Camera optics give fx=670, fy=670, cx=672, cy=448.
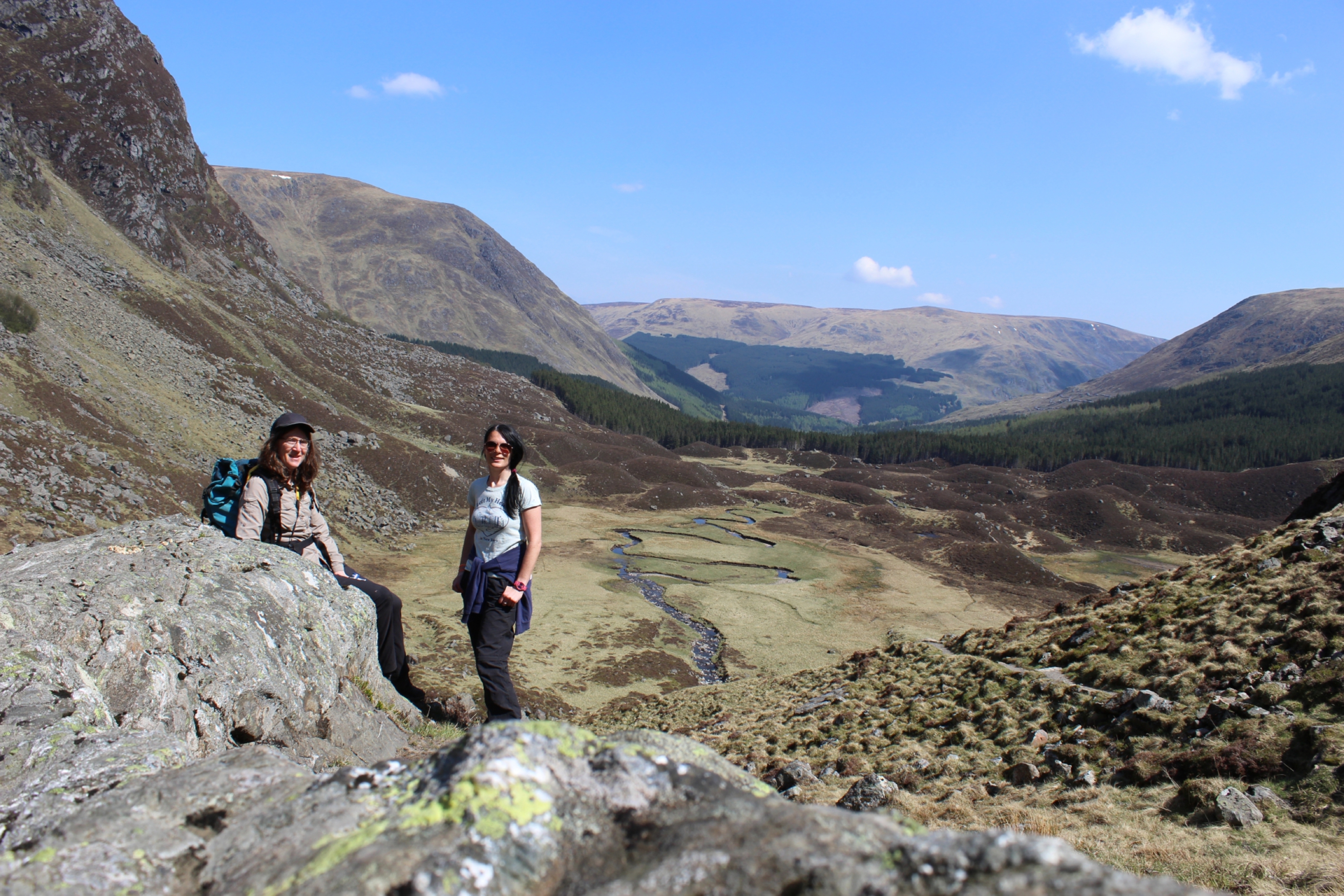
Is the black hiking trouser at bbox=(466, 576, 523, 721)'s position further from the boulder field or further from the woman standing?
the boulder field

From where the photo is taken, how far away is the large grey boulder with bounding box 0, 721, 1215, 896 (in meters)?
3.39

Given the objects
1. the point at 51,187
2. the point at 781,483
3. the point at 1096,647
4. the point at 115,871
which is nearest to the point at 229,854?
the point at 115,871

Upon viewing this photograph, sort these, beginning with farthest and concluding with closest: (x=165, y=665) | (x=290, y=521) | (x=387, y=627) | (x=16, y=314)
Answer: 1. (x=16, y=314)
2. (x=387, y=627)
3. (x=290, y=521)
4. (x=165, y=665)

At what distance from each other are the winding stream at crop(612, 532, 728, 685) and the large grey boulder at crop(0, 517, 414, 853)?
2649cm

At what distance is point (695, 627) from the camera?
5081 cm

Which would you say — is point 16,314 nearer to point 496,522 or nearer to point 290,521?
point 290,521

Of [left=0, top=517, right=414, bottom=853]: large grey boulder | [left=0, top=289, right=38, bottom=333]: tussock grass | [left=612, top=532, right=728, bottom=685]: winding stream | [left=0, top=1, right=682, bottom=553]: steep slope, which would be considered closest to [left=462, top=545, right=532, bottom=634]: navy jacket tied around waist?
[left=0, top=517, right=414, bottom=853]: large grey boulder

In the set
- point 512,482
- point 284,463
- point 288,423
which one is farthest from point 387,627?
point 512,482

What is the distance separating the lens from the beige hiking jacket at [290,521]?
12.0 metres

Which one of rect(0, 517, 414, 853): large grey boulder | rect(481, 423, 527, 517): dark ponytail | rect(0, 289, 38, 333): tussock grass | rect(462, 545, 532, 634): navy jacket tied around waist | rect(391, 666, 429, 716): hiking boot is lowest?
rect(391, 666, 429, 716): hiking boot

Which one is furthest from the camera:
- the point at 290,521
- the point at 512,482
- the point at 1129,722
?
the point at 1129,722

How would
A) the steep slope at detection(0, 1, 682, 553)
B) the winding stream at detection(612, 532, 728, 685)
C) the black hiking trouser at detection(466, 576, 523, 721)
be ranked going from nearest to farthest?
the black hiking trouser at detection(466, 576, 523, 721), the winding stream at detection(612, 532, 728, 685), the steep slope at detection(0, 1, 682, 553)

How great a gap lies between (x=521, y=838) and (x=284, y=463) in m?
9.82

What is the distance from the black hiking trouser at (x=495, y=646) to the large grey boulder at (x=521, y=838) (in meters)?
4.73
